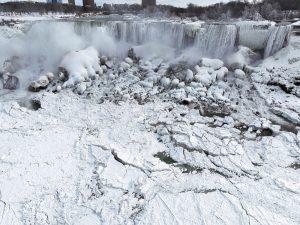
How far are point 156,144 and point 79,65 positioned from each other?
16.0 feet

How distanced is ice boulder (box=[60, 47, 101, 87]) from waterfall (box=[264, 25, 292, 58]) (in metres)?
5.75

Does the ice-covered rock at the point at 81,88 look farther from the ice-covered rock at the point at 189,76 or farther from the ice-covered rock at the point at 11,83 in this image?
the ice-covered rock at the point at 189,76

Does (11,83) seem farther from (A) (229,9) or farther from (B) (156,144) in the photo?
(A) (229,9)

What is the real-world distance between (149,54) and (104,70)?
1967 mm

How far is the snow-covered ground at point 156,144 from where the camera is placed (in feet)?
16.1

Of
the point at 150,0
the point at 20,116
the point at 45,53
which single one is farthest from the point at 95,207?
the point at 150,0

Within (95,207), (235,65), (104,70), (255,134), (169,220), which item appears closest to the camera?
(169,220)

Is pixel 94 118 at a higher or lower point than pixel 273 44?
lower

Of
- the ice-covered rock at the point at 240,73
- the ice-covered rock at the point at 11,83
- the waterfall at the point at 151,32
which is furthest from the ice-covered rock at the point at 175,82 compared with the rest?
the ice-covered rock at the point at 11,83

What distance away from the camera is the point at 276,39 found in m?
10.3

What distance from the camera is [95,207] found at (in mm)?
4941

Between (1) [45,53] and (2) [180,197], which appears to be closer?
(2) [180,197]

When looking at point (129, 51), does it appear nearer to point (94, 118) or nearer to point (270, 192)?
point (94, 118)

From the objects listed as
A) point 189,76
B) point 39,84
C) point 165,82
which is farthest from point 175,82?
point 39,84
